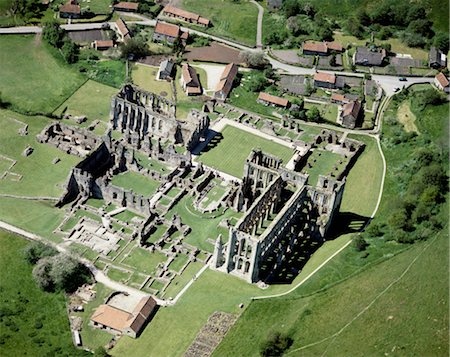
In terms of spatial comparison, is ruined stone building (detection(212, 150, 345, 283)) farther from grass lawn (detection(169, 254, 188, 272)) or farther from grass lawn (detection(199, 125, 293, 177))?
grass lawn (detection(199, 125, 293, 177))

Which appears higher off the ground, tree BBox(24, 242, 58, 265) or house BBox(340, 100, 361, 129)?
house BBox(340, 100, 361, 129)

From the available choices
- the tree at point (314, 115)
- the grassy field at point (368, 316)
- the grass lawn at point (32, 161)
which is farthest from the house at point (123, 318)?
the tree at point (314, 115)

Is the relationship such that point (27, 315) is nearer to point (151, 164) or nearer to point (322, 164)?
point (151, 164)

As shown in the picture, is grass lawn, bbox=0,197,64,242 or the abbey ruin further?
grass lawn, bbox=0,197,64,242

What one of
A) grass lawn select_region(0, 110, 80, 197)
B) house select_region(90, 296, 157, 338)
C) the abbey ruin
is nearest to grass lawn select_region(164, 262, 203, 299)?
the abbey ruin

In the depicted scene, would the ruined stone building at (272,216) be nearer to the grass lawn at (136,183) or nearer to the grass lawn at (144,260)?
the grass lawn at (144,260)

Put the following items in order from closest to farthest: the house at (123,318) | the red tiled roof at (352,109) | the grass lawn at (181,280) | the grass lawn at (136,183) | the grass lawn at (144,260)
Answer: the house at (123,318)
the grass lawn at (181,280)
the grass lawn at (144,260)
the grass lawn at (136,183)
the red tiled roof at (352,109)

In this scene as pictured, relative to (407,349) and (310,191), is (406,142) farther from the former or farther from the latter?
(407,349)
